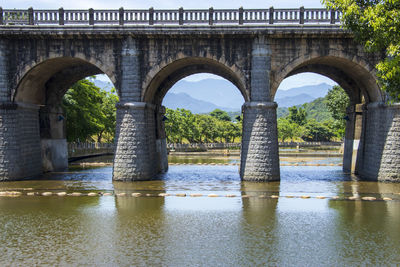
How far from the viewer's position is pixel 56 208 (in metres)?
16.2

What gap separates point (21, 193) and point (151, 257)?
1130 cm

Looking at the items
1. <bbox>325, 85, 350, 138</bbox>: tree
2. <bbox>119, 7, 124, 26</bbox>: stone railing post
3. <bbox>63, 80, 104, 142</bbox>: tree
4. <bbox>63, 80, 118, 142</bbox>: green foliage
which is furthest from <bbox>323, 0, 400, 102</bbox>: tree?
<bbox>325, 85, 350, 138</bbox>: tree

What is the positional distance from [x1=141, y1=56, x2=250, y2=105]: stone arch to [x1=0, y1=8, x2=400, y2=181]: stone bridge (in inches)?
4.2

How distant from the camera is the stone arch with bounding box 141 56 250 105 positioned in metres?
23.1

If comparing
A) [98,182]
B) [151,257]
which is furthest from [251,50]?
[151,257]

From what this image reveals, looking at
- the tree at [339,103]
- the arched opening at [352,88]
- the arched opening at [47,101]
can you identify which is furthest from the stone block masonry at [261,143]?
the tree at [339,103]

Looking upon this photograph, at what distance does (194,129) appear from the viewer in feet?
253

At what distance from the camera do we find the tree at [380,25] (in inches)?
661

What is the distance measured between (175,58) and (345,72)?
1090 cm

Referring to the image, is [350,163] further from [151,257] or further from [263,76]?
[151,257]

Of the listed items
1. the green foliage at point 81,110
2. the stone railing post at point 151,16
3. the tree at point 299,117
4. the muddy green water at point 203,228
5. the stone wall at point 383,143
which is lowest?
the muddy green water at point 203,228

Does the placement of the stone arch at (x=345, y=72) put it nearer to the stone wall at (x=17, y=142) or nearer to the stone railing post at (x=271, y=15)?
the stone railing post at (x=271, y=15)

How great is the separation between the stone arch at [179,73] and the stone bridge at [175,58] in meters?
0.11

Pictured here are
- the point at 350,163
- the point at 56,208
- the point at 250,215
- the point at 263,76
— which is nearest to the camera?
the point at 250,215
